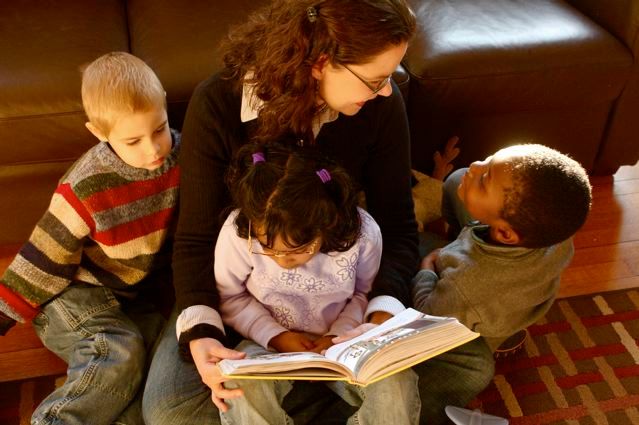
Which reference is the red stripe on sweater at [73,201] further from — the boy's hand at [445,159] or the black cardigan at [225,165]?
the boy's hand at [445,159]

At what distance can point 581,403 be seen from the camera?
148cm

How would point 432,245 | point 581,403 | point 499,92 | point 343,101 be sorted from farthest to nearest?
point 499,92 → point 432,245 → point 581,403 → point 343,101

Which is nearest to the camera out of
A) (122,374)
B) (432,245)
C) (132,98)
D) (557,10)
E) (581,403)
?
(132,98)

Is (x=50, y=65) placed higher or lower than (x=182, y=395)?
higher

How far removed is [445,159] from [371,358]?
0.99 meters

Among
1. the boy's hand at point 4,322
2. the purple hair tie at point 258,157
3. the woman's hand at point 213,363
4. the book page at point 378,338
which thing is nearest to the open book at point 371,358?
the book page at point 378,338

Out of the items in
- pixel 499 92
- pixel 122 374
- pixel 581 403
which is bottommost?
pixel 581 403

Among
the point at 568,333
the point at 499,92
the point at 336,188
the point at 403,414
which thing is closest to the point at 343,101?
the point at 336,188

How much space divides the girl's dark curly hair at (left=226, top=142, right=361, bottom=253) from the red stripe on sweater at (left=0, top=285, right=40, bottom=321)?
0.60 metres

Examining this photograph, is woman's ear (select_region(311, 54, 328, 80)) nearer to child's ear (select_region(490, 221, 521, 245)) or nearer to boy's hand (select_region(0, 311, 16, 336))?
child's ear (select_region(490, 221, 521, 245))

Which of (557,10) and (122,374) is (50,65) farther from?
(557,10)

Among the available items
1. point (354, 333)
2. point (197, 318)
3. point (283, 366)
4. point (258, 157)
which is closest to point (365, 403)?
point (354, 333)

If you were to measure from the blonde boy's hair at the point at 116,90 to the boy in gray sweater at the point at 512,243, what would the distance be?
0.70 metres

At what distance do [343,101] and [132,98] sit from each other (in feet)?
1.43
